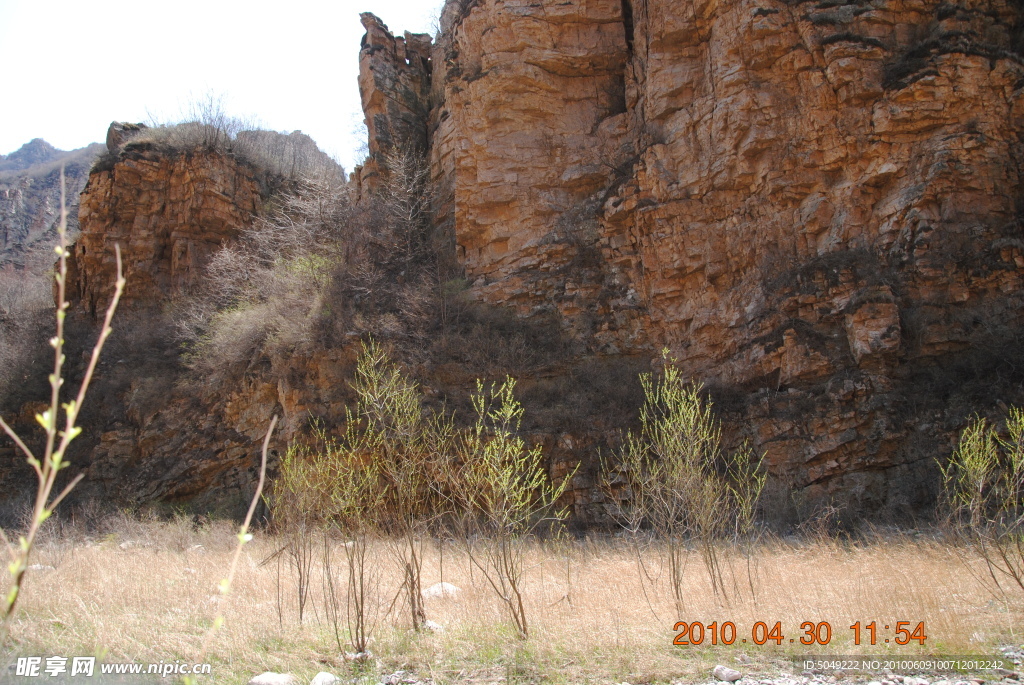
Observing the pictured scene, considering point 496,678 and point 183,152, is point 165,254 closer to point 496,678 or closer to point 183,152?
point 183,152

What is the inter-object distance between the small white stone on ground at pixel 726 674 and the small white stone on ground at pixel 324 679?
3652 millimetres

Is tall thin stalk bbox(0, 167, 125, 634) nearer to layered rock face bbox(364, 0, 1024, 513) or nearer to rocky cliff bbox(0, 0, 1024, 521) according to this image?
rocky cliff bbox(0, 0, 1024, 521)

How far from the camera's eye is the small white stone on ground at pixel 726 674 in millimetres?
5844

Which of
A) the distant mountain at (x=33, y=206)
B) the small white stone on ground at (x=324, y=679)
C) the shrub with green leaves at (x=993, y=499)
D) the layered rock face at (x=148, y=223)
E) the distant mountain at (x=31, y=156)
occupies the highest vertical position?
the distant mountain at (x=31, y=156)

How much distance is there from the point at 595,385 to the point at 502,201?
20.3ft

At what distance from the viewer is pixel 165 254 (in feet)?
76.4

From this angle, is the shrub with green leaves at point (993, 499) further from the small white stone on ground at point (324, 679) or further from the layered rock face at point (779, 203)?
the small white stone on ground at point (324, 679)

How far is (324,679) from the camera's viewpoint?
19.7ft

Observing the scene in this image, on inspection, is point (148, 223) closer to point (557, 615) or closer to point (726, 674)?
point (557, 615)

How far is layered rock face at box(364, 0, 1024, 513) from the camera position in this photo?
12.0 metres

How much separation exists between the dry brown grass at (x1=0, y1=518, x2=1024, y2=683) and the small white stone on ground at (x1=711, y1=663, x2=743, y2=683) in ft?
0.39

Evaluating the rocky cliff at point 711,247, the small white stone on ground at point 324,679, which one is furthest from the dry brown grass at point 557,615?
the rocky cliff at point 711,247

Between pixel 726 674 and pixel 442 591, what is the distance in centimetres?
439

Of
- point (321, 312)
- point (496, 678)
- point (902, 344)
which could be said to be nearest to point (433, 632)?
point (496, 678)
